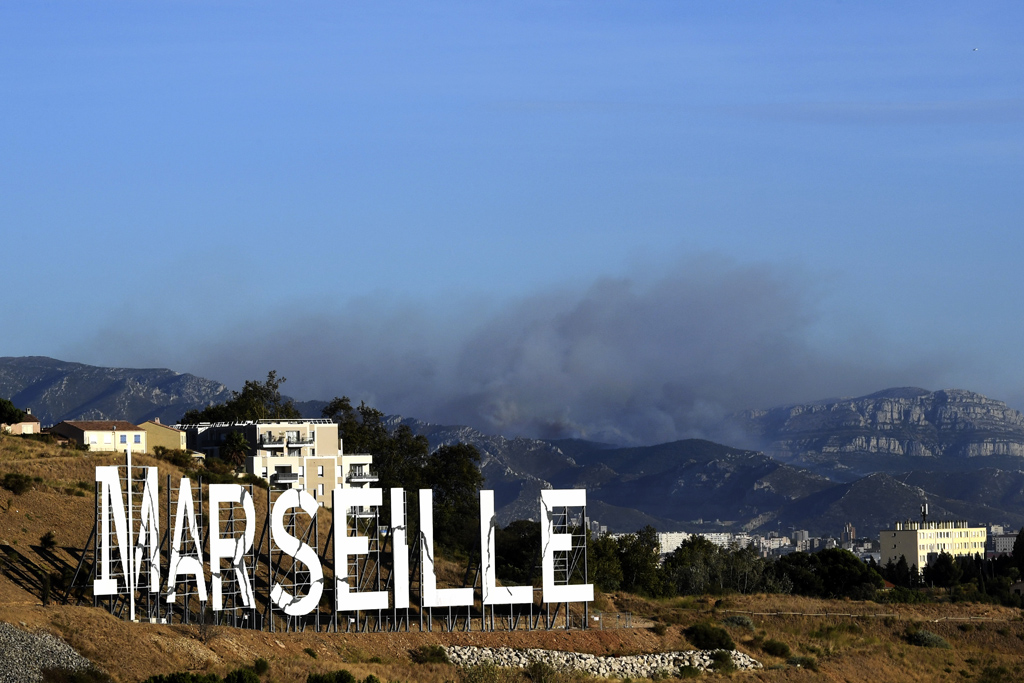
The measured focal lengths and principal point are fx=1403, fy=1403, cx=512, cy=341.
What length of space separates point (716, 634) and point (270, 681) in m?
32.5

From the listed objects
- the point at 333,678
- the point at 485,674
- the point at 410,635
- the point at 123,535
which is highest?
the point at 123,535

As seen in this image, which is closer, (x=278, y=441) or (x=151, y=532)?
(x=151, y=532)

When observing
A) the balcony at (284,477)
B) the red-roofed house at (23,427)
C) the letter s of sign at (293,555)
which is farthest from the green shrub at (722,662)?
the red-roofed house at (23,427)

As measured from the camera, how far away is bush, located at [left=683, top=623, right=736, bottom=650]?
78375 millimetres

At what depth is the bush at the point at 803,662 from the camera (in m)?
77.7

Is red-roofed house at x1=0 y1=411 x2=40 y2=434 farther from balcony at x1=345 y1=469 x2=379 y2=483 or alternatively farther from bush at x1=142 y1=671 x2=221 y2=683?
bush at x1=142 y1=671 x2=221 y2=683

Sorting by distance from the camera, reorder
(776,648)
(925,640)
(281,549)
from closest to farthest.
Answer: (281,549) < (776,648) < (925,640)

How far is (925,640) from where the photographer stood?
8781 centimetres

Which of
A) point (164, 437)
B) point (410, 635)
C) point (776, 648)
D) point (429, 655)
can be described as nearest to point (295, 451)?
point (164, 437)

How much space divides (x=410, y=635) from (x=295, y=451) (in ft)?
229

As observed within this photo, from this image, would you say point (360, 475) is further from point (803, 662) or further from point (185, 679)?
point (185, 679)

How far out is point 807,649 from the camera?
268 feet

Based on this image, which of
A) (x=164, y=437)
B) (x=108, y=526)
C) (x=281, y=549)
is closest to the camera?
(x=108, y=526)

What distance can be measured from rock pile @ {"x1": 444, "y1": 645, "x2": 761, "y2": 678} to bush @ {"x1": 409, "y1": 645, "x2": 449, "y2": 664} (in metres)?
0.74
